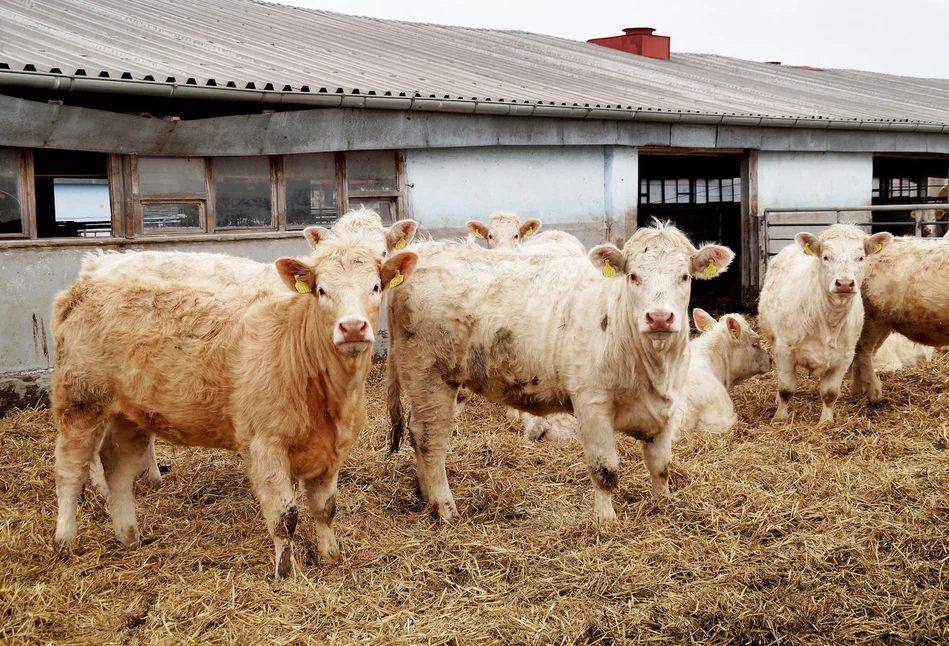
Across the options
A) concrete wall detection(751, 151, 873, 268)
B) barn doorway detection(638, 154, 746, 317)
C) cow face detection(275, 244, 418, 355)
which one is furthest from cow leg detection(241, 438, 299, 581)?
barn doorway detection(638, 154, 746, 317)

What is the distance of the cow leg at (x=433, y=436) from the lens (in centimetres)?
616

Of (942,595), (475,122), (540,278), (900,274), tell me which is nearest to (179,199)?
(475,122)

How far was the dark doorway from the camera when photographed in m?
9.43

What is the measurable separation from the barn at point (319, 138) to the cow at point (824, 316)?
4.55 meters

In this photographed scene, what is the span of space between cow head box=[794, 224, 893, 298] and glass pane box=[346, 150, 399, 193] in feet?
18.1

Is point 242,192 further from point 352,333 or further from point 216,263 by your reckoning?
point 352,333

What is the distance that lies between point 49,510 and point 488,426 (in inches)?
150

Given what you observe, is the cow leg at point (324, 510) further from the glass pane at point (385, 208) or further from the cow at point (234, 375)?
the glass pane at point (385, 208)

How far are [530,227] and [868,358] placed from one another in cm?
425

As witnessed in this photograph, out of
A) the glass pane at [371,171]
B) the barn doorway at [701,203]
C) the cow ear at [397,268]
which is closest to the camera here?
the cow ear at [397,268]

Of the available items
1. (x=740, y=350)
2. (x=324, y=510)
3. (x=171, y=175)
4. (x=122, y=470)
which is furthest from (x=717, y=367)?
(x=171, y=175)

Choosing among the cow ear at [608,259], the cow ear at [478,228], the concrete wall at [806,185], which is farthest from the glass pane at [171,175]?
the concrete wall at [806,185]

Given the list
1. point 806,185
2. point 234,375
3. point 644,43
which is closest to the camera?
point 234,375

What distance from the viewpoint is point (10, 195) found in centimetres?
910
